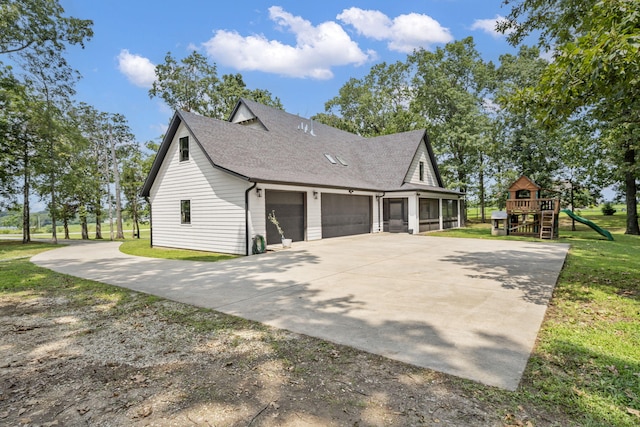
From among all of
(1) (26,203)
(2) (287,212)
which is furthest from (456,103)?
(1) (26,203)

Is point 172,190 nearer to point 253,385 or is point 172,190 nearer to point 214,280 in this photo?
point 214,280

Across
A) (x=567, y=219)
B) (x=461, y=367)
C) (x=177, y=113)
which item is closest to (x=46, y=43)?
(x=177, y=113)

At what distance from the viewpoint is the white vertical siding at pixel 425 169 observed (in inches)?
840

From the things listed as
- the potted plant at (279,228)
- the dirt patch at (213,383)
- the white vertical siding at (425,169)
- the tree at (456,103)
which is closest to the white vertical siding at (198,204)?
the potted plant at (279,228)

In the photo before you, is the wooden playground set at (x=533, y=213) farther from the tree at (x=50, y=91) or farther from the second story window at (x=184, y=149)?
the tree at (x=50, y=91)

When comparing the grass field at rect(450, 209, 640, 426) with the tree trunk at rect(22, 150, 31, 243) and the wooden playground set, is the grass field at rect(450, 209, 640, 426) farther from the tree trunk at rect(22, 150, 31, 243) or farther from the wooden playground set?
the tree trunk at rect(22, 150, 31, 243)

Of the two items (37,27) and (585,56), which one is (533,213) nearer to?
(585,56)

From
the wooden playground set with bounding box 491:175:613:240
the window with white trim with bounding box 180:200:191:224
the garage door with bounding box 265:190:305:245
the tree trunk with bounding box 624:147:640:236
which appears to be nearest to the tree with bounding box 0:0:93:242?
the window with white trim with bounding box 180:200:191:224

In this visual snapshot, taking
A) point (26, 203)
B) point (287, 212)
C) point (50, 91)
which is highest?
point (50, 91)

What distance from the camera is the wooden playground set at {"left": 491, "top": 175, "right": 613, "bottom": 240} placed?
15727mm

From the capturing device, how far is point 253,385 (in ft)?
9.07

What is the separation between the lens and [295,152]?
17.1 meters

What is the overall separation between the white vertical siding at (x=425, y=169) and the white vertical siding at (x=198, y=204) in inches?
496

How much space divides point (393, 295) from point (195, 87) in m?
31.6
